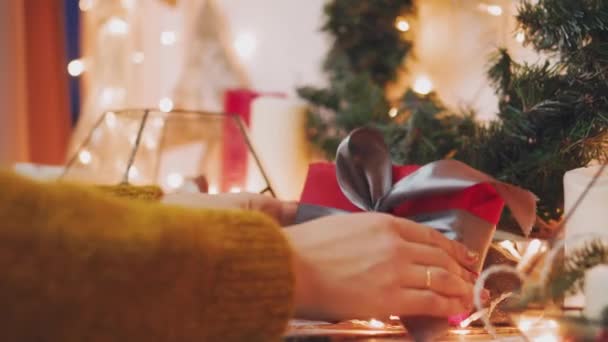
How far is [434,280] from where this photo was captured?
41 centimetres

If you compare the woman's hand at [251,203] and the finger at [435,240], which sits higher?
the woman's hand at [251,203]

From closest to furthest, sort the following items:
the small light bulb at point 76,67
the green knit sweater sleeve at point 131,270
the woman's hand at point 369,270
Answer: the green knit sweater sleeve at point 131,270
the woman's hand at point 369,270
the small light bulb at point 76,67

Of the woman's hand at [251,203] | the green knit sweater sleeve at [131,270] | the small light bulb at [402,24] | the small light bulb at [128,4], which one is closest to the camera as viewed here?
the green knit sweater sleeve at [131,270]

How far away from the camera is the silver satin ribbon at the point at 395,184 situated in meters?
0.44

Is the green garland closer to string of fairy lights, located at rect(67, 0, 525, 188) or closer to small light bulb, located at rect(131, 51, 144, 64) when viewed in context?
string of fairy lights, located at rect(67, 0, 525, 188)

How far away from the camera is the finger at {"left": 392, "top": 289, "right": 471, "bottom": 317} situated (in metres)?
0.40

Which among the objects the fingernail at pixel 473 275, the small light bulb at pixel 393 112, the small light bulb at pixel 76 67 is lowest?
the fingernail at pixel 473 275

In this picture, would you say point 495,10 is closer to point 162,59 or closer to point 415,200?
point 415,200

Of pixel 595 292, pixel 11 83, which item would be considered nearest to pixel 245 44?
pixel 11 83

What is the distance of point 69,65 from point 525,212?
1478 millimetres

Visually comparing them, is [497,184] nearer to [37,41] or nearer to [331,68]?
[331,68]

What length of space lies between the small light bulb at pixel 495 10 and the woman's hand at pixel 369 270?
1.70 ft

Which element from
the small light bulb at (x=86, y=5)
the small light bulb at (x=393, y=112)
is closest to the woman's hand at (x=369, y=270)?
the small light bulb at (x=393, y=112)

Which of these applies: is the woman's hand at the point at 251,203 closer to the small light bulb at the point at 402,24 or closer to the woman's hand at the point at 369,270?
the woman's hand at the point at 369,270
